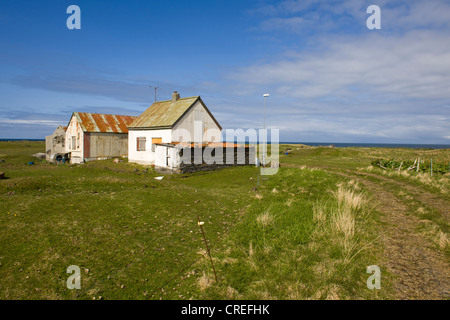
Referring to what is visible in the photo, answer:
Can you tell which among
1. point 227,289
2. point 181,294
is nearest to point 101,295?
point 181,294

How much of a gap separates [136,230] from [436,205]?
1213 centimetres

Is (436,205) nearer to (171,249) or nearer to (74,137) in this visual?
(171,249)

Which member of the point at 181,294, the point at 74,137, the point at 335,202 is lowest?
the point at 181,294

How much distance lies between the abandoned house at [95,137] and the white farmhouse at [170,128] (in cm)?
363

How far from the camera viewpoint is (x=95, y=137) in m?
31.4

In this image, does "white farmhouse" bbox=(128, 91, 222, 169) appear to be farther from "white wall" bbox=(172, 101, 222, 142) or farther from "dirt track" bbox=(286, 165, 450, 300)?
"dirt track" bbox=(286, 165, 450, 300)

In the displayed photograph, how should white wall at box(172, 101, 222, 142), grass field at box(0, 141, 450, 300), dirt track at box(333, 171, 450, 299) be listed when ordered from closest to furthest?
dirt track at box(333, 171, 450, 299) → grass field at box(0, 141, 450, 300) → white wall at box(172, 101, 222, 142)

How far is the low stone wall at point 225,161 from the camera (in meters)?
22.8

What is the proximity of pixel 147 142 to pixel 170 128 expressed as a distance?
4127 millimetres

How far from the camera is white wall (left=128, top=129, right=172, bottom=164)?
88.5 feet

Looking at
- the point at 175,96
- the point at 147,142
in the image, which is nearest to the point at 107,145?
the point at 147,142

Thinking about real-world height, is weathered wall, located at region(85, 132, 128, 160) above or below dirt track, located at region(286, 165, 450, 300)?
above

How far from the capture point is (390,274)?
5.48 meters

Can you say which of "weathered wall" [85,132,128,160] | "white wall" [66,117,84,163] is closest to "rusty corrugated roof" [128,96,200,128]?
"weathered wall" [85,132,128,160]
